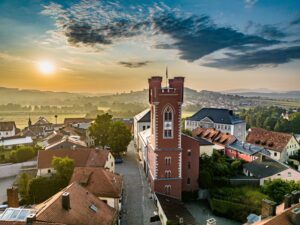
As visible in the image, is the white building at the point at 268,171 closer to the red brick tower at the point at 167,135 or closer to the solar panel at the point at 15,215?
the red brick tower at the point at 167,135

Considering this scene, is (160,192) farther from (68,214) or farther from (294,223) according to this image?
(294,223)

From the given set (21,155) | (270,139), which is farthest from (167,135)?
(270,139)

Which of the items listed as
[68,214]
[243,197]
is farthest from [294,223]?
[243,197]

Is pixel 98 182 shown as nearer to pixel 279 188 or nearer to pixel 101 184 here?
pixel 101 184

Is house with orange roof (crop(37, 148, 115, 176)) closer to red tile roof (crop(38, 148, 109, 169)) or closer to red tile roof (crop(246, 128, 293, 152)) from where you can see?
red tile roof (crop(38, 148, 109, 169))

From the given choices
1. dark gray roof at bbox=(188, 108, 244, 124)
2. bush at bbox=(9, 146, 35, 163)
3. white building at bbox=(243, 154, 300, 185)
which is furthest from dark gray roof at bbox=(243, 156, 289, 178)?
bush at bbox=(9, 146, 35, 163)

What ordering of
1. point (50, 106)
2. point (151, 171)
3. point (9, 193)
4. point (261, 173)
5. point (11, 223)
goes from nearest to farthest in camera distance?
point (11, 223), point (9, 193), point (151, 171), point (261, 173), point (50, 106)

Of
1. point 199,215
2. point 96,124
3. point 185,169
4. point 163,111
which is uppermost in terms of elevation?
point 163,111
